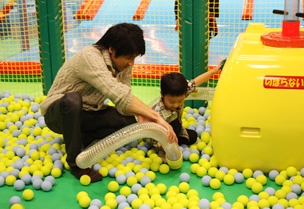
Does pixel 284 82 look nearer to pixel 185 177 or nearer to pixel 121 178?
pixel 185 177

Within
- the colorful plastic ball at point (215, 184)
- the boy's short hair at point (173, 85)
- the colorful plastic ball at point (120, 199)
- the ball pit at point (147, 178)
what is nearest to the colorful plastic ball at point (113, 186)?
the ball pit at point (147, 178)

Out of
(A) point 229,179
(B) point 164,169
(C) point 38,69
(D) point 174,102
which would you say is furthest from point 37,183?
(C) point 38,69

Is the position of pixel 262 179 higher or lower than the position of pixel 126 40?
lower

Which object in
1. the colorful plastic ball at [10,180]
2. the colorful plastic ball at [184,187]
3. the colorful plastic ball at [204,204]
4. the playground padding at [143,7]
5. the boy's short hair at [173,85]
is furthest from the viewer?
the playground padding at [143,7]

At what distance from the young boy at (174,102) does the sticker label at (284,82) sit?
50cm

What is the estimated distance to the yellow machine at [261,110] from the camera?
7.50 ft

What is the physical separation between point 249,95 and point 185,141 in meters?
0.65

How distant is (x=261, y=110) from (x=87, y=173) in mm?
991

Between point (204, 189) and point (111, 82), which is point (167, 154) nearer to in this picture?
point (204, 189)

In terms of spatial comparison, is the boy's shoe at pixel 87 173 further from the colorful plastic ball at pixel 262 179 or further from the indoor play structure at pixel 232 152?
the colorful plastic ball at pixel 262 179

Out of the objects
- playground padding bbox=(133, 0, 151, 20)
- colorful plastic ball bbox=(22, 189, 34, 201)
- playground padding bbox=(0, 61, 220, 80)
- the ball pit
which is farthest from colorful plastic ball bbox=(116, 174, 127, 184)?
playground padding bbox=(133, 0, 151, 20)

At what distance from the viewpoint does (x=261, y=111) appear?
2303 mm

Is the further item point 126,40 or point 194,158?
point 194,158

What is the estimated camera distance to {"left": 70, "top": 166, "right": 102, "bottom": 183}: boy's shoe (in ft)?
8.09
